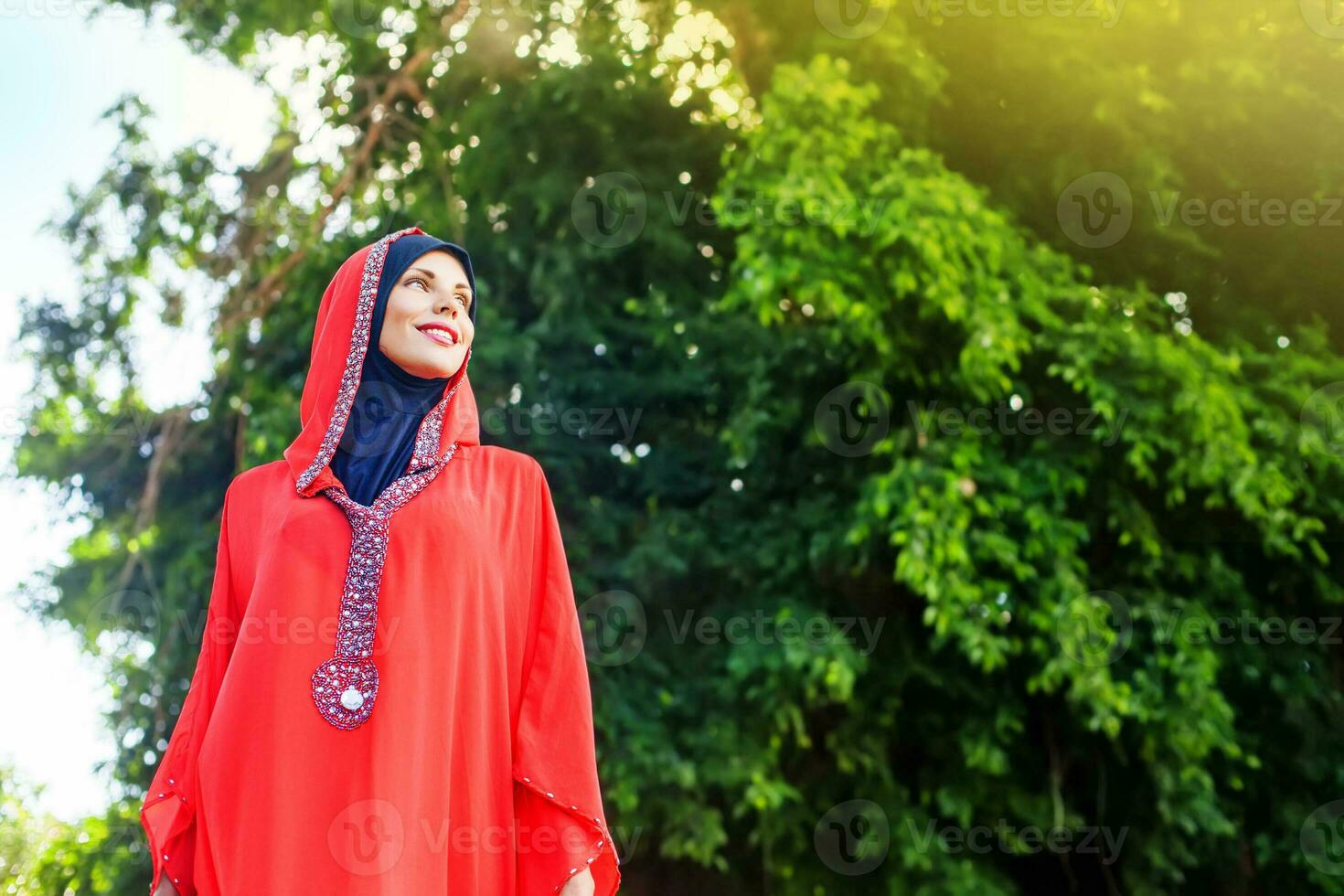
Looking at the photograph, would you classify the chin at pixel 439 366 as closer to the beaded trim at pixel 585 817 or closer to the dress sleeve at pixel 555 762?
the dress sleeve at pixel 555 762

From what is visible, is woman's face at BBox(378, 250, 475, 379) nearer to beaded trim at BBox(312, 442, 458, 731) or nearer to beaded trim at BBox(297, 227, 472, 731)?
beaded trim at BBox(297, 227, 472, 731)

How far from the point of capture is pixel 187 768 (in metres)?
1.68

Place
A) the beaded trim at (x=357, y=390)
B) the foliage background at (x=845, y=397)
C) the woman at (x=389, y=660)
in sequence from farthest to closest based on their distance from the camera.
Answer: the foliage background at (x=845, y=397)
the beaded trim at (x=357, y=390)
the woman at (x=389, y=660)

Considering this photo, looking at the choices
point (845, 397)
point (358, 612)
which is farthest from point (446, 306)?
point (845, 397)

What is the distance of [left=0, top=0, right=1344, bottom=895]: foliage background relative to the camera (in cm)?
434

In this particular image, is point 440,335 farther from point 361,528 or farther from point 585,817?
point 585,817

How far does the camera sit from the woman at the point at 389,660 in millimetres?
1564

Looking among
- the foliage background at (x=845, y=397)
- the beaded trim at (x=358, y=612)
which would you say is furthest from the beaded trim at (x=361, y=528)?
the foliage background at (x=845, y=397)

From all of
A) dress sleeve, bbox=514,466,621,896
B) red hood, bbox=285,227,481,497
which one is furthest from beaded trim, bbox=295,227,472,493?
dress sleeve, bbox=514,466,621,896

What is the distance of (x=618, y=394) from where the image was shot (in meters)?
5.09

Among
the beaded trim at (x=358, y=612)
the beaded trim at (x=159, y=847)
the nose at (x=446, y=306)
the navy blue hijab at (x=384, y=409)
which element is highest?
the nose at (x=446, y=306)

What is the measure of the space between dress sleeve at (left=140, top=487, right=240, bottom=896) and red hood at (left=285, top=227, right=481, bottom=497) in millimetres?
211

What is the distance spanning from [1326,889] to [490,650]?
13.1 ft

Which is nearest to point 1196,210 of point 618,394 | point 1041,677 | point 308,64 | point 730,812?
point 1041,677
